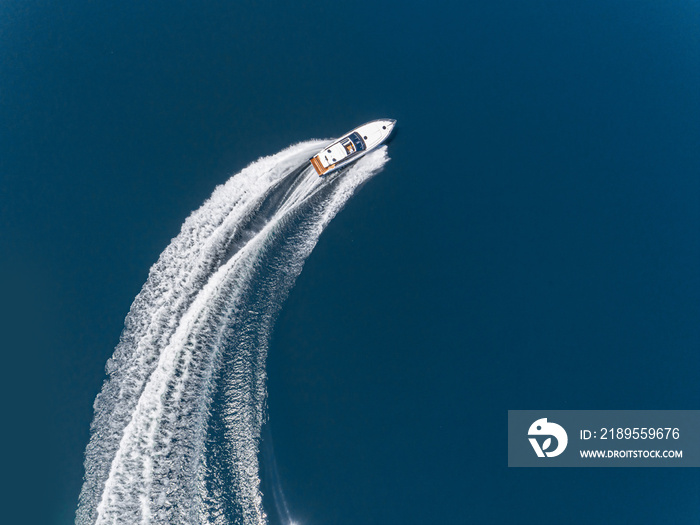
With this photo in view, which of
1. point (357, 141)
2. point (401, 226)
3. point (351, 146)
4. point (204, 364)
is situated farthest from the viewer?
point (357, 141)

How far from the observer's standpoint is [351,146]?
4325 cm

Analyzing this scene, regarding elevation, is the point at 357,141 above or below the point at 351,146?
above

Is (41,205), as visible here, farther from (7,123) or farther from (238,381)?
(238,381)

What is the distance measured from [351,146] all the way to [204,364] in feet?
75.4

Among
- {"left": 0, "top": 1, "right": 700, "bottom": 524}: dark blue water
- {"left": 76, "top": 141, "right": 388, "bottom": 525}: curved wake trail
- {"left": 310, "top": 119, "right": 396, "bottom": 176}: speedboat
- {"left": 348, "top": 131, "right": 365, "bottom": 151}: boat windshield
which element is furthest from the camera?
{"left": 348, "top": 131, "right": 365, "bottom": 151}: boat windshield

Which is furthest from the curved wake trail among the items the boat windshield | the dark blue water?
the boat windshield

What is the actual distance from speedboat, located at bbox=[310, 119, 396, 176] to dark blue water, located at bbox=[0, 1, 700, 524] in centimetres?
181

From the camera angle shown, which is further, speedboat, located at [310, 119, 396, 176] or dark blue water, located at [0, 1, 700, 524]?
speedboat, located at [310, 119, 396, 176]

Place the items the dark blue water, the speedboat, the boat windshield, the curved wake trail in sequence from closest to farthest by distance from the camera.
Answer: the curved wake trail → the dark blue water → the speedboat → the boat windshield

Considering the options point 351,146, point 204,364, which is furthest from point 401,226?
point 204,364

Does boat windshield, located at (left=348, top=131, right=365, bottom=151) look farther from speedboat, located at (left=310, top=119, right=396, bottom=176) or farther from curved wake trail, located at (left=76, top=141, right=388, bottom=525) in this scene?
curved wake trail, located at (left=76, top=141, right=388, bottom=525)

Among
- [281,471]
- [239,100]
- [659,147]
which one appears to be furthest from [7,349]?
[659,147]

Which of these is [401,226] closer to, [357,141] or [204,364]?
[357,141]

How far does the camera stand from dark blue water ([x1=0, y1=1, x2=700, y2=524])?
39.6m
